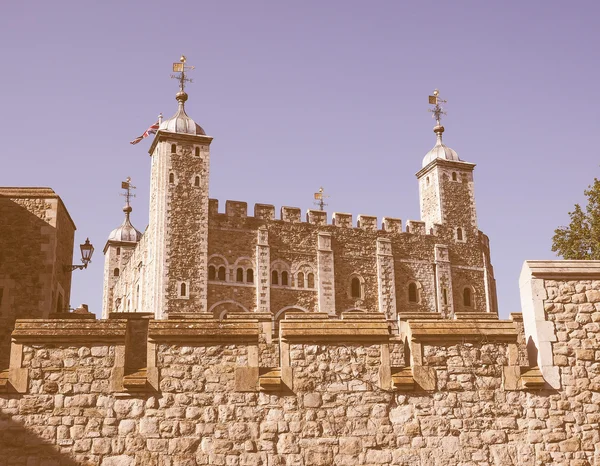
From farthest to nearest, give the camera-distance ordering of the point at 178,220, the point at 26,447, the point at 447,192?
the point at 447,192, the point at 178,220, the point at 26,447

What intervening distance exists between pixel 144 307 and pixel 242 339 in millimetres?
35414

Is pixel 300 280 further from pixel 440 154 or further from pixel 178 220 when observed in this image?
pixel 440 154

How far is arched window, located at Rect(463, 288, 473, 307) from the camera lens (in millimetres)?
47656

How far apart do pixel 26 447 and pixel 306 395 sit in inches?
107

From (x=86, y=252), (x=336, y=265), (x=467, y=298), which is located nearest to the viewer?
(x=86, y=252)

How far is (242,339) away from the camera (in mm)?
8227

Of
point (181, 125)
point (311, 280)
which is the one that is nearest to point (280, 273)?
point (311, 280)

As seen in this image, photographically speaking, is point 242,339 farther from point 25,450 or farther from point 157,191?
point 157,191

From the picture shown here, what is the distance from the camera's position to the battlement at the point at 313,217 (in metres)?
43.2

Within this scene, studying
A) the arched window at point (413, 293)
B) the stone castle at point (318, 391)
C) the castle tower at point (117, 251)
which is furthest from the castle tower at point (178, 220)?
the stone castle at point (318, 391)

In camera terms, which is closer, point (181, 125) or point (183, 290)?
point (183, 290)

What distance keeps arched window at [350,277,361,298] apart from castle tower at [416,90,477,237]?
21.7 ft

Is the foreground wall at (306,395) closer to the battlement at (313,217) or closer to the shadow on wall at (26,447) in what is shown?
the shadow on wall at (26,447)

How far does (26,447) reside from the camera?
7766 millimetres
